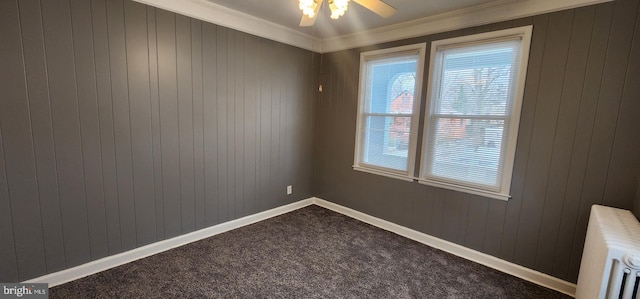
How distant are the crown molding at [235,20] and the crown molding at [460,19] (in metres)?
0.56

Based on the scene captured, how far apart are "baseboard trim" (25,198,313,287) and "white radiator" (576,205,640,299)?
3053mm

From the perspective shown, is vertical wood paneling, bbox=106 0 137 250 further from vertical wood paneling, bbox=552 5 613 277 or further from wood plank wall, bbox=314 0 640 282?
vertical wood paneling, bbox=552 5 613 277

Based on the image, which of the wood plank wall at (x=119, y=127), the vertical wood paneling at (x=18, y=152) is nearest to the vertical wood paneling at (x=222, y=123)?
the wood plank wall at (x=119, y=127)

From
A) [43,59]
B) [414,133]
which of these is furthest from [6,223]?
[414,133]

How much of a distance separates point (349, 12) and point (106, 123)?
2493 millimetres

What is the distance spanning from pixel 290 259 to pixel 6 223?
2.12 metres

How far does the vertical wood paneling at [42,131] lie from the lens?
1.87m

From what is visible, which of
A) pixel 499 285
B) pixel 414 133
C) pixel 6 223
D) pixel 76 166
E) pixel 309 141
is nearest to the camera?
pixel 6 223

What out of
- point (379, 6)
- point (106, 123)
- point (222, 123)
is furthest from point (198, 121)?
point (379, 6)

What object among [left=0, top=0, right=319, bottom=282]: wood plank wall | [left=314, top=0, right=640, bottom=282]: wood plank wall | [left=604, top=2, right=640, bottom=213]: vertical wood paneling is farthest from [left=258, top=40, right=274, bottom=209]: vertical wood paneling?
[left=604, top=2, right=640, bottom=213]: vertical wood paneling

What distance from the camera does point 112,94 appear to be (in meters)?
2.24

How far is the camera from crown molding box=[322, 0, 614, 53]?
2226 mm

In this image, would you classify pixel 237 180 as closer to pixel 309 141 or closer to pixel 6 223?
pixel 309 141

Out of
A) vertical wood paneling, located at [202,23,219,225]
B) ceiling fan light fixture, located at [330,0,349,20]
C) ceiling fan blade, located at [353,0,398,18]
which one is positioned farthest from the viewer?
vertical wood paneling, located at [202,23,219,225]
